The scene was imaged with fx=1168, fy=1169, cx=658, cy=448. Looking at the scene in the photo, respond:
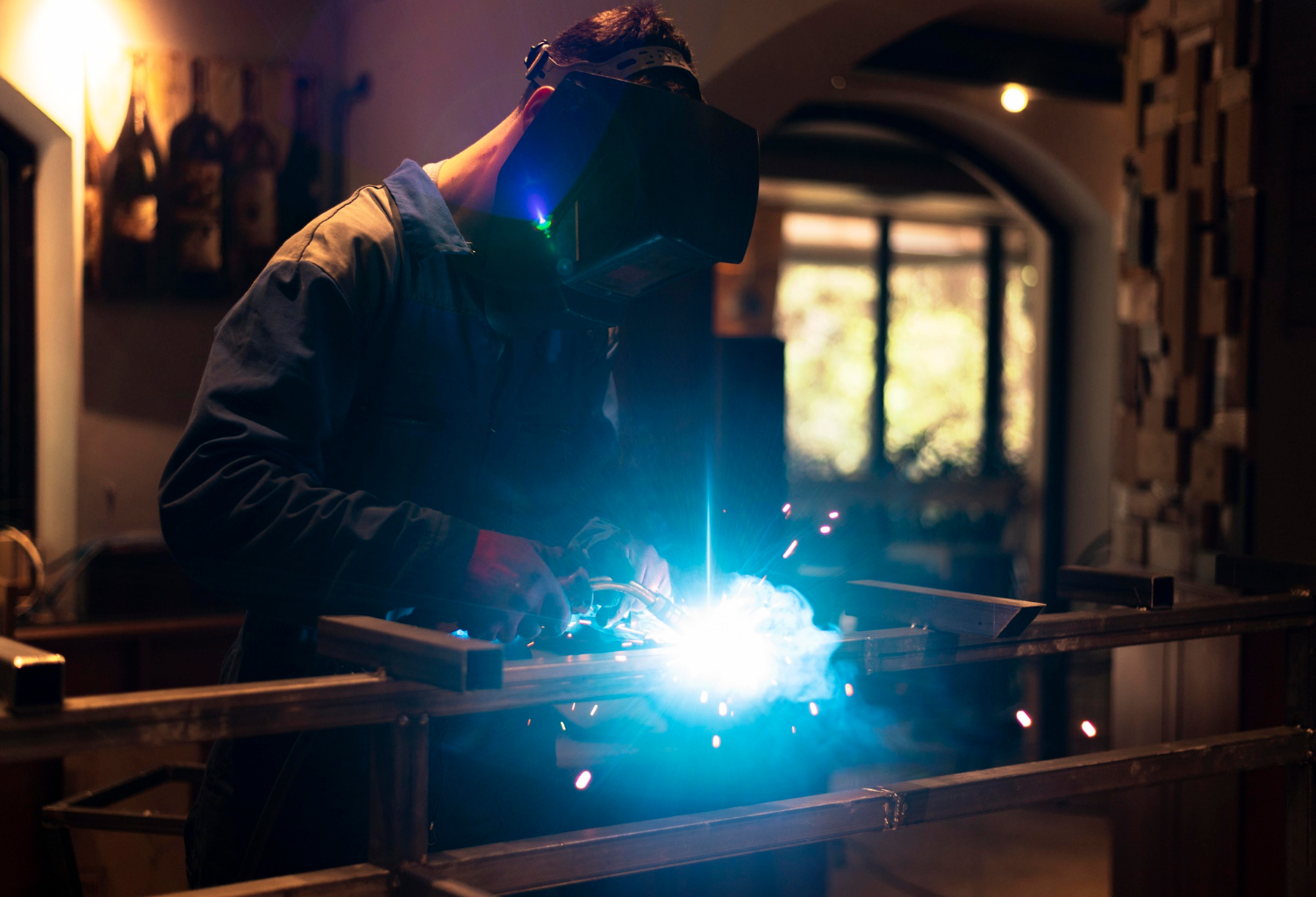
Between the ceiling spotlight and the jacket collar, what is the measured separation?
4.66 meters

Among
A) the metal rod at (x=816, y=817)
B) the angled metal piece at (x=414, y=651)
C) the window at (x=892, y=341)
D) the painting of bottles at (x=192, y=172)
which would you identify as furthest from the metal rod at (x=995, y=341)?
the angled metal piece at (x=414, y=651)

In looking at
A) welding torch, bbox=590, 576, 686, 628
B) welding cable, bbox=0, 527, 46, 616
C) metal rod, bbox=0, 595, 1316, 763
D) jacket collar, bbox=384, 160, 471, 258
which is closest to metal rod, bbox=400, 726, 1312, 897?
metal rod, bbox=0, 595, 1316, 763

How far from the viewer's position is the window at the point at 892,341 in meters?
9.24

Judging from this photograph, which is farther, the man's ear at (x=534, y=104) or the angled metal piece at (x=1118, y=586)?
the angled metal piece at (x=1118, y=586)

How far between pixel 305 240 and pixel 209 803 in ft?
2.14

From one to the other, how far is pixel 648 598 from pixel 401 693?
42cm

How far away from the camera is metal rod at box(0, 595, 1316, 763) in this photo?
0.88 meters

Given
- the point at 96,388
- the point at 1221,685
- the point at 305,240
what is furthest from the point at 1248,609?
the point at 96,388

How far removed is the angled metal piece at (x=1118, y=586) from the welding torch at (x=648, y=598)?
603 millimetres

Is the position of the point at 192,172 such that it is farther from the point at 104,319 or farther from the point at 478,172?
the point at 478,172

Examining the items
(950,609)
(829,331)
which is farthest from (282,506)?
(829,331)

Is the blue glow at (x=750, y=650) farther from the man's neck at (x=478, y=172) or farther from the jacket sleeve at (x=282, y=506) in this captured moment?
the man's neck at (x=478, y=172)

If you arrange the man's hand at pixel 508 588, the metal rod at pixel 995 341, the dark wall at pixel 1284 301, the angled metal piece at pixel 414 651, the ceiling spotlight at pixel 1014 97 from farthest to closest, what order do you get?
the metal rod at pixel 995 341
the ceiling spotlight at pixel 1014 97
the dark wall at pixel 1284 301
the man's hand at pixel 508 588
the angled metal piece at pixel 414 651

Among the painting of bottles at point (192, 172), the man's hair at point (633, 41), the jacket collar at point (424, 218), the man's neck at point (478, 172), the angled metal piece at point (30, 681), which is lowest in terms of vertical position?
the angled metal piece at point (30, 681)
